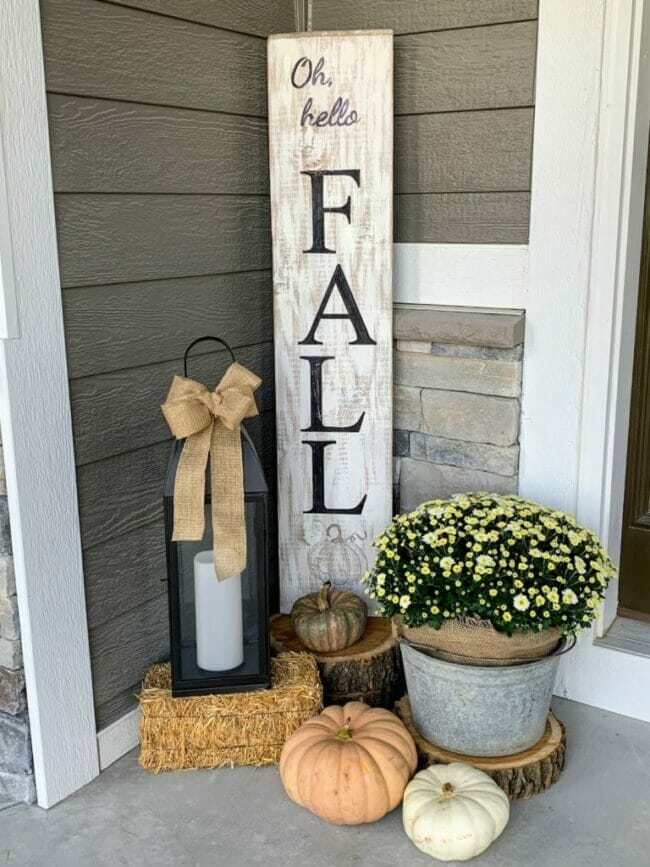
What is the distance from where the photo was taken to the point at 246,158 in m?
2.41

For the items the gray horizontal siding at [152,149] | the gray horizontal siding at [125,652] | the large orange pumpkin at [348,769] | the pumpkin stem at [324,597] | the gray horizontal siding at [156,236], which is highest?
the gray horizontal siding at [152,149]

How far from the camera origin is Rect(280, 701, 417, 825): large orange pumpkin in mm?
1898

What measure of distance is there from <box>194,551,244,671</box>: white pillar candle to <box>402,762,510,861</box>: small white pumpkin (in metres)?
0.51

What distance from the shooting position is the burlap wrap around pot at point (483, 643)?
1.96 m

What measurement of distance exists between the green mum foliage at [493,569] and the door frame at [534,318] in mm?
343

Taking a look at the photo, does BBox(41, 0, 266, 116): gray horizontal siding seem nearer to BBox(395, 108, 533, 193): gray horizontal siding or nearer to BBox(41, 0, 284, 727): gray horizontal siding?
BBox(41, 0, 284, 727): gray horizontal siding

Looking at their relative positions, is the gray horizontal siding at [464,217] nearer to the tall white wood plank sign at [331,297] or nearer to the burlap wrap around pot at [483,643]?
the tall white wood plank sign at [331,297]

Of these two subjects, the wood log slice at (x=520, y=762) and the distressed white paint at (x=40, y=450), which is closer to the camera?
the distressed white paint at (x=40, y=450)

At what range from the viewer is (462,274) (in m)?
2.37

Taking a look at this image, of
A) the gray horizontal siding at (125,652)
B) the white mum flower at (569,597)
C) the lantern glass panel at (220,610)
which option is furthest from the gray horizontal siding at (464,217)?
the gray horizontal siding at (125,652)

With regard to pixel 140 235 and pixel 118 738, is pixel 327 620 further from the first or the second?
pixel 140 235

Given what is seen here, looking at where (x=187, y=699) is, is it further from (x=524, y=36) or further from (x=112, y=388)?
(x=524, y=36)

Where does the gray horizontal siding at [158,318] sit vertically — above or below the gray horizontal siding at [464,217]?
below

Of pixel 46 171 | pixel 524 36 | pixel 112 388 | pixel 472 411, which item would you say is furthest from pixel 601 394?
pixel 46 171
